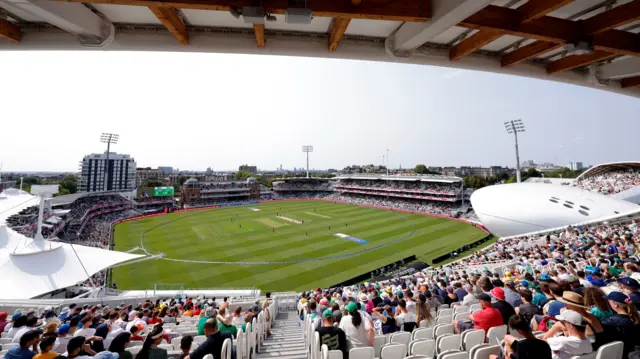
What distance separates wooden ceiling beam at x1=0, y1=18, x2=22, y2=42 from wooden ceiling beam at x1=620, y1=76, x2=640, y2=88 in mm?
10069

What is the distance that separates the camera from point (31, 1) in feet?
9.41

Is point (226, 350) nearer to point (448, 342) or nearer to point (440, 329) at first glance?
point (448, 342)

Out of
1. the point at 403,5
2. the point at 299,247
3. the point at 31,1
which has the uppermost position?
the point at 403,5

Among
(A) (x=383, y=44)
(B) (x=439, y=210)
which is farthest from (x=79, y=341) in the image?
(B) (x=439, y=210)

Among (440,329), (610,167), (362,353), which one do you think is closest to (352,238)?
(440,329)

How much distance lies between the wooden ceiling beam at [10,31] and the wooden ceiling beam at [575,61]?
26.8 feet

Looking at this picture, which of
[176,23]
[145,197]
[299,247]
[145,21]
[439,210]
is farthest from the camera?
[145,197]

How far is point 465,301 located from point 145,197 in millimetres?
82153

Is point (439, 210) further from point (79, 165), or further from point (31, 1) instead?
point (79, 165)

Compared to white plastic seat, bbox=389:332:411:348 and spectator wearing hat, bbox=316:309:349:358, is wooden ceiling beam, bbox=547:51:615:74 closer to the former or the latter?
white plastic seat, bbox=389:332:411:348

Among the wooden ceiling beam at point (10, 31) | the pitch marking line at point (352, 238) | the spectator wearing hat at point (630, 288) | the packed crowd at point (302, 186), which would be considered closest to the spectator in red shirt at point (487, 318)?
the spectator wearing hat at point (630, 288)

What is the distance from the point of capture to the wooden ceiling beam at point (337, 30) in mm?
3500

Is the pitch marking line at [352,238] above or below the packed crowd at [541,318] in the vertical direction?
below

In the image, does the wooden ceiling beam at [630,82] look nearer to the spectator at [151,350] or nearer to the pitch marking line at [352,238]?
the spectator at [151,350]
